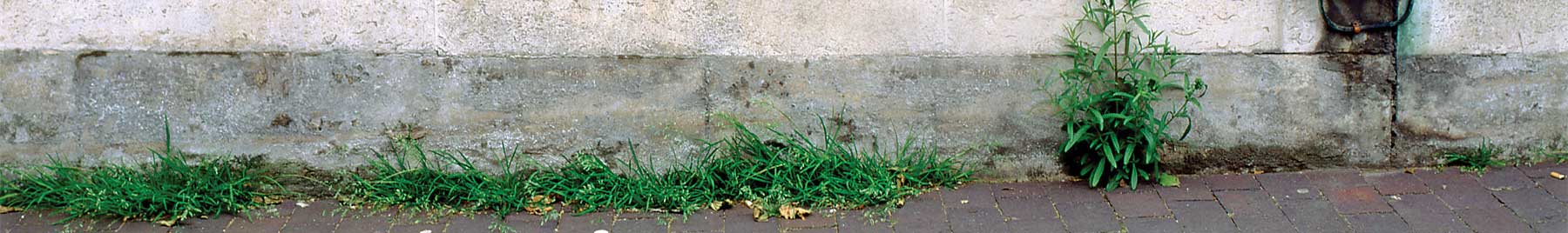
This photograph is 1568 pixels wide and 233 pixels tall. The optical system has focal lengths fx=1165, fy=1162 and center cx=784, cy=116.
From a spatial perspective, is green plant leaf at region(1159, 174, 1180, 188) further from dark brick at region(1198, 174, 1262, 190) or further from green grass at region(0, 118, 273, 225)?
green grass at region(0, 118, 273, 225)

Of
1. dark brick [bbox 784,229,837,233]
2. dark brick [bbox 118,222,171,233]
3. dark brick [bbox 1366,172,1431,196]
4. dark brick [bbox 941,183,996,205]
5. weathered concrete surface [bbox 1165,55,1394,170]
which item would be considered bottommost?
dark brick [bbox 784,229,837,233]

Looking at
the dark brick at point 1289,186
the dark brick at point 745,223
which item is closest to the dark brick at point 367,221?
Answer: the dark brick at point 745,223

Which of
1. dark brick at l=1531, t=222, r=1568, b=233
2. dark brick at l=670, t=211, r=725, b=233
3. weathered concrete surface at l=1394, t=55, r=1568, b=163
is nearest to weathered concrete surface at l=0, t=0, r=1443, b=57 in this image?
weathered concrete surface at l=1394, t=55, r=1568, b=163

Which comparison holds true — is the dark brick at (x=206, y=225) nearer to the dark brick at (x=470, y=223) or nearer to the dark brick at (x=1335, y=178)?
the dark brick at (x=470, y=223)

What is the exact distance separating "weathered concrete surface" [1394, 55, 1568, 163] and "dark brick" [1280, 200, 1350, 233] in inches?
28.5

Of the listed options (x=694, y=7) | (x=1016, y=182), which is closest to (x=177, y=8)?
(x=694, y=7)

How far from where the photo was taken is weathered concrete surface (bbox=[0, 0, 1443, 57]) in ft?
13.3

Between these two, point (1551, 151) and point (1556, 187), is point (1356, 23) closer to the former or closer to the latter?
point (1556, 187)

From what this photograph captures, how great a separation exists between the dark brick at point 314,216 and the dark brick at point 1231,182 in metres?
3.20

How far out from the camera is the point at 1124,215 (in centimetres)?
404

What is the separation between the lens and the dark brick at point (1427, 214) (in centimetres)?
383

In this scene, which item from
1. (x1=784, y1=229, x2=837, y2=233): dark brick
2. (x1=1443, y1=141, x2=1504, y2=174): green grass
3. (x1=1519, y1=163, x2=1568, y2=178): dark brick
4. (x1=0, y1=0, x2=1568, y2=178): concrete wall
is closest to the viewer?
(x1=784, y1=229, x2=837, y2=233): dark brick

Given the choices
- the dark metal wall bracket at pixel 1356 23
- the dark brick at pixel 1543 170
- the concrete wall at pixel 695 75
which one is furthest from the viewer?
the dark brick at pixel 1543 170

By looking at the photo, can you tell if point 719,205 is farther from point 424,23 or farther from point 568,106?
point 424,23
